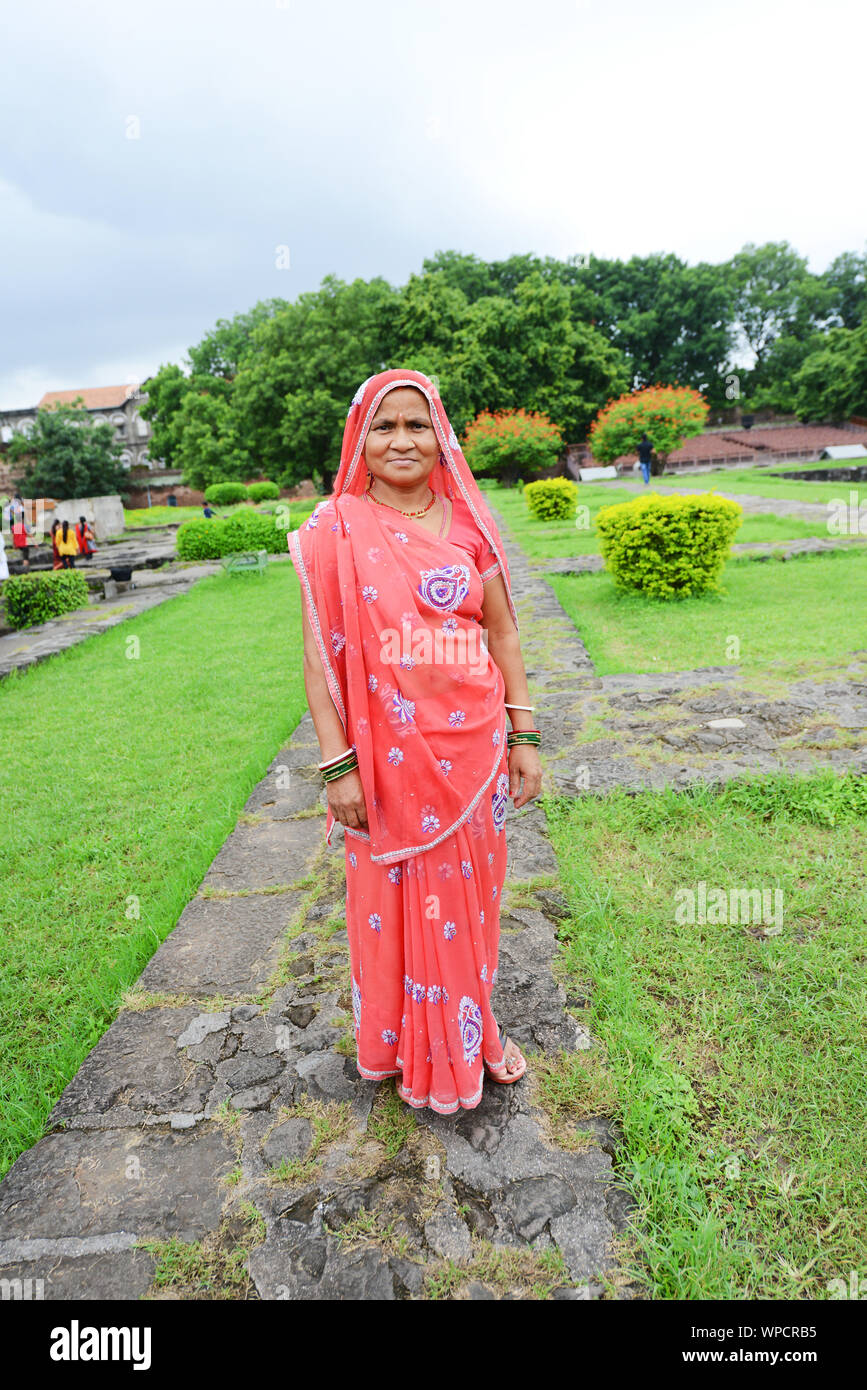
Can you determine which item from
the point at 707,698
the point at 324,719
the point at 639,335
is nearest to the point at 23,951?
the point at 324,719

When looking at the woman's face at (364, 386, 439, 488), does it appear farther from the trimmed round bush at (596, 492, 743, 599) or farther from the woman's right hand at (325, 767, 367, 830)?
the trimmed round bush at (596, 492, 743, 599)

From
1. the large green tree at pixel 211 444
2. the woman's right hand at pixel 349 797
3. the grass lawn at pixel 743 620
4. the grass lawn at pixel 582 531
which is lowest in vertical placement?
the grass lawn at pixel 743 620

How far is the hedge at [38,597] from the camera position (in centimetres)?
953

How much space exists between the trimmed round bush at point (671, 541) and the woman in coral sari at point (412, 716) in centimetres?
580

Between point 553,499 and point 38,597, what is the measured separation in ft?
31.8

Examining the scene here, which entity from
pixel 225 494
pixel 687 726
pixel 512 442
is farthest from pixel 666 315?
pixel 687 726

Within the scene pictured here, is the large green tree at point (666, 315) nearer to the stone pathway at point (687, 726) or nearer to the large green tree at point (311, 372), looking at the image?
the large green tree at point (311, 372)

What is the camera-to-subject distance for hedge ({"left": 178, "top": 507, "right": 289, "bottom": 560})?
46.6 ft

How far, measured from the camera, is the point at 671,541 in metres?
7.18

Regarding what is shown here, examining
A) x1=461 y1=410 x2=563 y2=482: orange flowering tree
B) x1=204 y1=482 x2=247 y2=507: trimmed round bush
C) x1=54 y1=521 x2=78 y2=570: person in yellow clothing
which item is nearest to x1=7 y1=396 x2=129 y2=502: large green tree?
x1=204 y1=482 x2=247 y2=507: trimmed round bush

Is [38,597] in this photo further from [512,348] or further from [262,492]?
[512,348]

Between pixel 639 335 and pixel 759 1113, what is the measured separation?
41465mm

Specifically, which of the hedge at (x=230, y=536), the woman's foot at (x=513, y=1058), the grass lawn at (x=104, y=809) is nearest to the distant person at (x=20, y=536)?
the hedge at (x=230, y=536)
